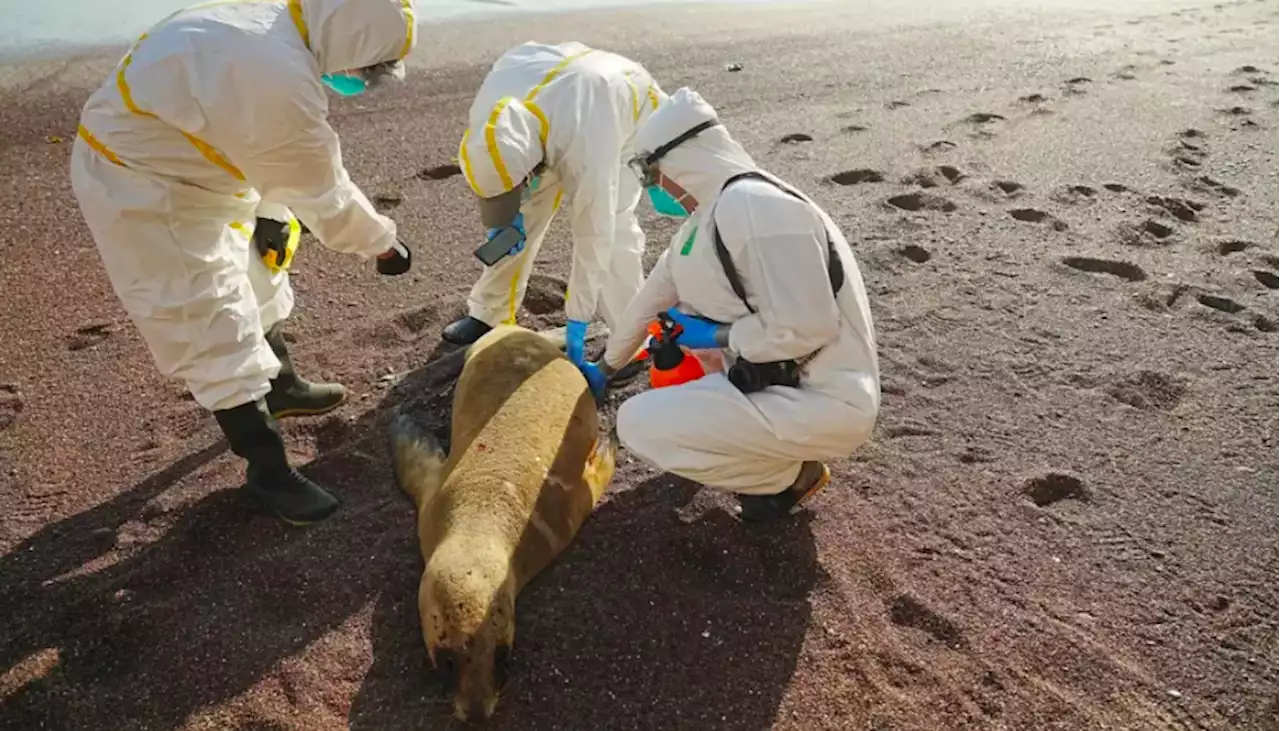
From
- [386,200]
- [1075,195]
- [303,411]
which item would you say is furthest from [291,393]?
[1075,195]

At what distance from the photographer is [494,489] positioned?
3479 mm

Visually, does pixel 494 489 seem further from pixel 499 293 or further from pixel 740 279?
pixel 499 293

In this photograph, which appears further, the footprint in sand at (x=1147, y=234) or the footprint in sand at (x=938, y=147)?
the footprint in sand at (x=938, y=147)

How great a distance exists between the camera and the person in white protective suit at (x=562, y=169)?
13.5 feet

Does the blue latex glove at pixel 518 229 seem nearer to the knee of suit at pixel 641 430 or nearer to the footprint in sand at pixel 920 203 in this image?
the knee of suit at pixel 641 430

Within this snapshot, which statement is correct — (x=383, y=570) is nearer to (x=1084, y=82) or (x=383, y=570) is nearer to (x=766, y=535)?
(x=766, y=535)

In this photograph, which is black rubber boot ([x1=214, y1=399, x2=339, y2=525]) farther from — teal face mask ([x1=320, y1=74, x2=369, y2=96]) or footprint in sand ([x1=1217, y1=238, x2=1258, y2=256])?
footprint in sand ([x1=1217, y1=238, x2=1258, y2=256])

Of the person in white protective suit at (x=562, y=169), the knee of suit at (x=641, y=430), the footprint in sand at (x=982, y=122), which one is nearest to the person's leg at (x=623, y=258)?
the person in white protective suit at (x=562, y=169)

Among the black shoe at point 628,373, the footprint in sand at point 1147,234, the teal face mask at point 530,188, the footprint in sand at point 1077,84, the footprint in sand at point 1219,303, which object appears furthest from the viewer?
the footprint in sand at point 1077,84

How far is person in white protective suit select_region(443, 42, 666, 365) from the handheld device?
0.11 feet

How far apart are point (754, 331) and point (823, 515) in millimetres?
905

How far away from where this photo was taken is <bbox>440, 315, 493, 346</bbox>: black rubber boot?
4.98 metres

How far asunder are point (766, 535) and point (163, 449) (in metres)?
2.54

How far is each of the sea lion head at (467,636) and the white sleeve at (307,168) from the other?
1378 mm
